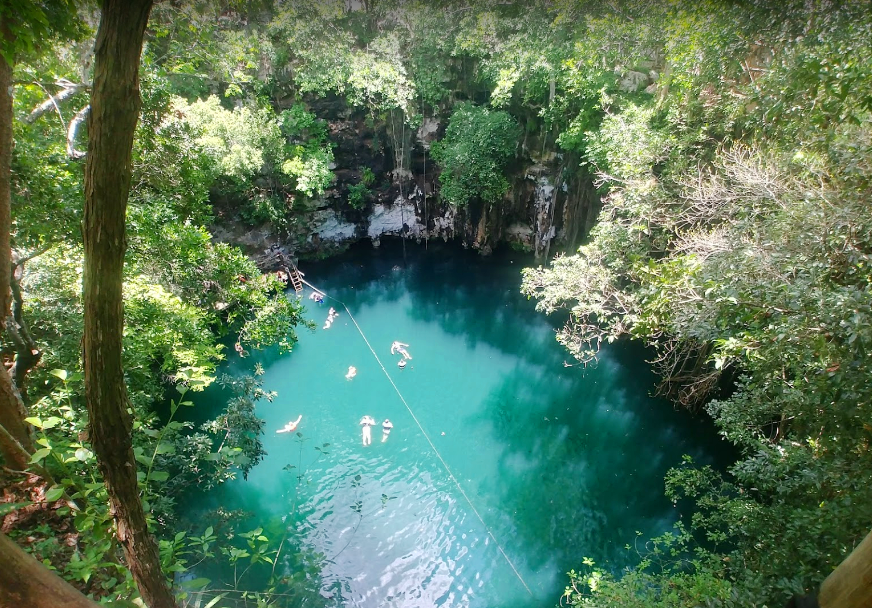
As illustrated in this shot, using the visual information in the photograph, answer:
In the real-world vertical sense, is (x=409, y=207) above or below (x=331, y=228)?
above

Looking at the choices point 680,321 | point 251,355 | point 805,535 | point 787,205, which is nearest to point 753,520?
point 805,535

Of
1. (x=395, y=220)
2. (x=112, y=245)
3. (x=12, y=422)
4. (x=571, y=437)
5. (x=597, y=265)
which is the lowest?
(x=571, y=437)

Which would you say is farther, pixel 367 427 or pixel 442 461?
pixel 367 427

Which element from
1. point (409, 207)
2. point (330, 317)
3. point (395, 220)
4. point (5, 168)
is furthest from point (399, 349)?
point (5, 168)

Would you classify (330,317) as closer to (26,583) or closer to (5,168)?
(5,168)

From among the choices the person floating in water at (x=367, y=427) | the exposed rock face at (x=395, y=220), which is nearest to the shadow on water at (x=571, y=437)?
the person floating in water at (x=367, y=427)

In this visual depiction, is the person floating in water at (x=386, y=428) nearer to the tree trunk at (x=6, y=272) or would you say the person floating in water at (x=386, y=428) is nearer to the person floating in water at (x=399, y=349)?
the person floating in water at (x=399, y=349)

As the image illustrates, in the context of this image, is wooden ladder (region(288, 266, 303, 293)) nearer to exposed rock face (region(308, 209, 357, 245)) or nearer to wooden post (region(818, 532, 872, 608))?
exposed rock face (region(308, 209, 357, 245))

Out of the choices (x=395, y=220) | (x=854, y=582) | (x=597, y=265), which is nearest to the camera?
(x=854, y=582)
